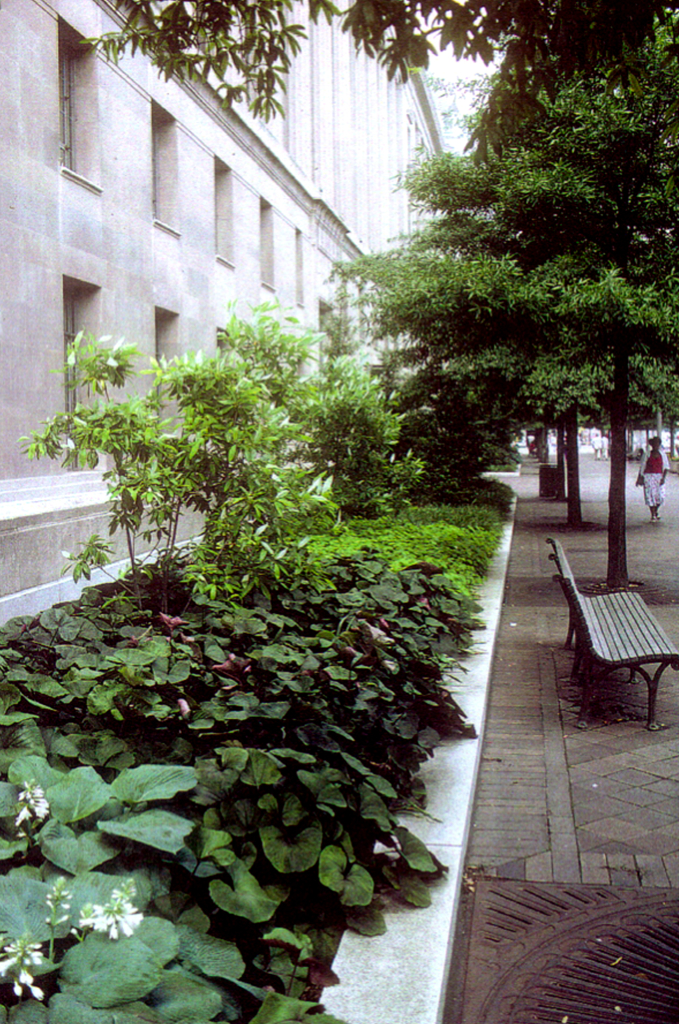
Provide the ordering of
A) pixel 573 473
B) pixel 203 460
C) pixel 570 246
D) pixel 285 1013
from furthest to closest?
pixel 573 473
pixel 570 246
pixel 203 460
pixel 285 1013

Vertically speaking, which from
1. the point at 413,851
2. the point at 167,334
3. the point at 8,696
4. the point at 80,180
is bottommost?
the point at 413,851

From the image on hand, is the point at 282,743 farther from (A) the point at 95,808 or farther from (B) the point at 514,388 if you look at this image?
(B) the point at 514,388

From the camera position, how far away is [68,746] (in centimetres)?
317

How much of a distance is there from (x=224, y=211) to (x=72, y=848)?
15.6 meters

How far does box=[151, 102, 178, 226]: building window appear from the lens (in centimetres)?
1376

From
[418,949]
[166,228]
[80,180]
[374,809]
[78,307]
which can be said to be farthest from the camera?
[166,228]

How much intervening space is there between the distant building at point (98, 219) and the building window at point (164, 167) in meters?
0.02

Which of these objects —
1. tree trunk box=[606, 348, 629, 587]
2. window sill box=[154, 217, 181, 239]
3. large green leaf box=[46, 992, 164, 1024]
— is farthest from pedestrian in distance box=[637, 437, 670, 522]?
large green leaf box=[46, 992, 164, 1024]

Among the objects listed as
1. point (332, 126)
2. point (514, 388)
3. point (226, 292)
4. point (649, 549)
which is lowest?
point (649, 549)

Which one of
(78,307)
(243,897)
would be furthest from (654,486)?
(243,897)

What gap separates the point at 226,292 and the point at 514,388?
5067mm

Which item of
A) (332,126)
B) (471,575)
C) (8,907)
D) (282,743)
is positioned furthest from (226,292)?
(8,907)

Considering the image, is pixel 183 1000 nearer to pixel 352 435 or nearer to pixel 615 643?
pixel 615 643

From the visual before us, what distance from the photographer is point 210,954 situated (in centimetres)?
240
